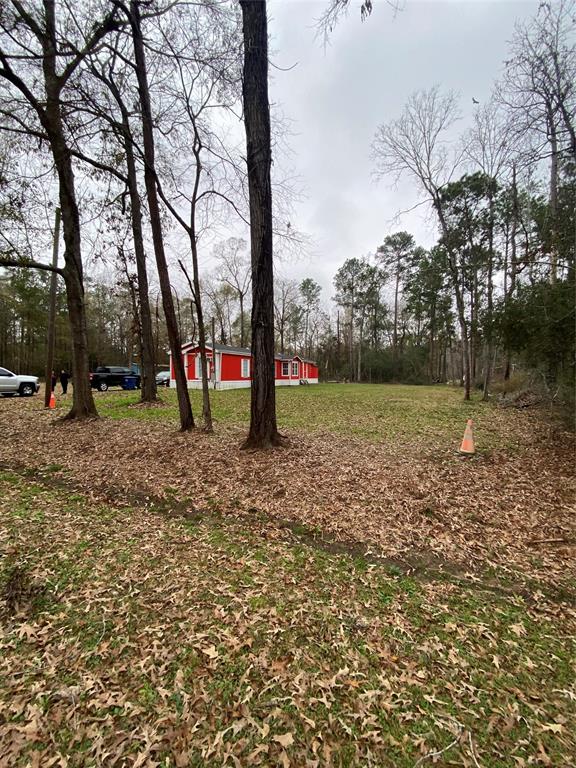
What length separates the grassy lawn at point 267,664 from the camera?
144cm

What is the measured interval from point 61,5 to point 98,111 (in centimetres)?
237

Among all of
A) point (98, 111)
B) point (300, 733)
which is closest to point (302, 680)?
point (300, 733)

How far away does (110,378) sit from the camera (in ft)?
67.4

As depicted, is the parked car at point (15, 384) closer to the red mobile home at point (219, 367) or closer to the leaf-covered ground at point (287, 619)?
the red mobile home at point (219, 367)

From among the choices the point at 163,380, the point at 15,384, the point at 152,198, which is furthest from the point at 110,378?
the point at 152,198

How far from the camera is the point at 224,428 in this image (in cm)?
762

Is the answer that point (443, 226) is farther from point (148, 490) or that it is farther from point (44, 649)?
point (44, 649)

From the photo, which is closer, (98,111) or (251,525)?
(251,525)

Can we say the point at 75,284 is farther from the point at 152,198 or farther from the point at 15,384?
the point at 15,384

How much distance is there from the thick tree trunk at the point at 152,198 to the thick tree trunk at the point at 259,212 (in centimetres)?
219

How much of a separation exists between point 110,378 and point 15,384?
582 cm

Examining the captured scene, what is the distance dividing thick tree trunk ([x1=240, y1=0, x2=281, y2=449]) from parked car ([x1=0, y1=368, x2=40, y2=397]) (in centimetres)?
1514

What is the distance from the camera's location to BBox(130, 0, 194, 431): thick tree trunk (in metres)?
6.39

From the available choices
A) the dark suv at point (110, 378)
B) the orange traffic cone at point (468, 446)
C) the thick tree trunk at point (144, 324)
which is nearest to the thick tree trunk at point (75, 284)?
the thick tree trunk at point (144, 324)
